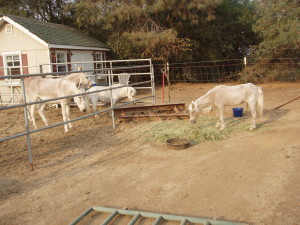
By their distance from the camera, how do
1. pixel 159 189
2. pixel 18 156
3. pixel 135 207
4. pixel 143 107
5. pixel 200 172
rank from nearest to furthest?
pixel 135 207 < pixel 159 189 < pixel 200 172 < pixel 18 156 < pixel 143 107

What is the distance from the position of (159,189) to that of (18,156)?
3.20 m

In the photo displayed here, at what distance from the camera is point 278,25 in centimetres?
1507

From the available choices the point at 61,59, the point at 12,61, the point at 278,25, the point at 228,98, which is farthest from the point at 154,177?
the point at 278,25

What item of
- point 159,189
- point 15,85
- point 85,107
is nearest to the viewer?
point 159,189

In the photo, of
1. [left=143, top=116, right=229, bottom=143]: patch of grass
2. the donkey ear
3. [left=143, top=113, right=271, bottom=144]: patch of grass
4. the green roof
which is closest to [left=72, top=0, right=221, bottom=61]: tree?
the green roof

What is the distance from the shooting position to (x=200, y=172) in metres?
4.47

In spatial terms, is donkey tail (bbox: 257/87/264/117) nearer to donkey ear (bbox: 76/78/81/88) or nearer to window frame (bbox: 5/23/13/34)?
donkey ear (bbox: 76/78/81/88)

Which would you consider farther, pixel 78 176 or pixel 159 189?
pixel 78 176

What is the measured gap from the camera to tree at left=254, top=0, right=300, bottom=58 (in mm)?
14080

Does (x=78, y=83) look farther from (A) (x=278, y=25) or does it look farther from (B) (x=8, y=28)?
(A) (x=278, y=25)

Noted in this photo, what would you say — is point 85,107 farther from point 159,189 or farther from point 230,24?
point 230,24

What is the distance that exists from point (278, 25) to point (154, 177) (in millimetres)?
13454

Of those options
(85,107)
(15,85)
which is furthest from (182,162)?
(15,85)

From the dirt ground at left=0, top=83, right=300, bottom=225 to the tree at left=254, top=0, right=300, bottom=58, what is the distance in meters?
8.66
